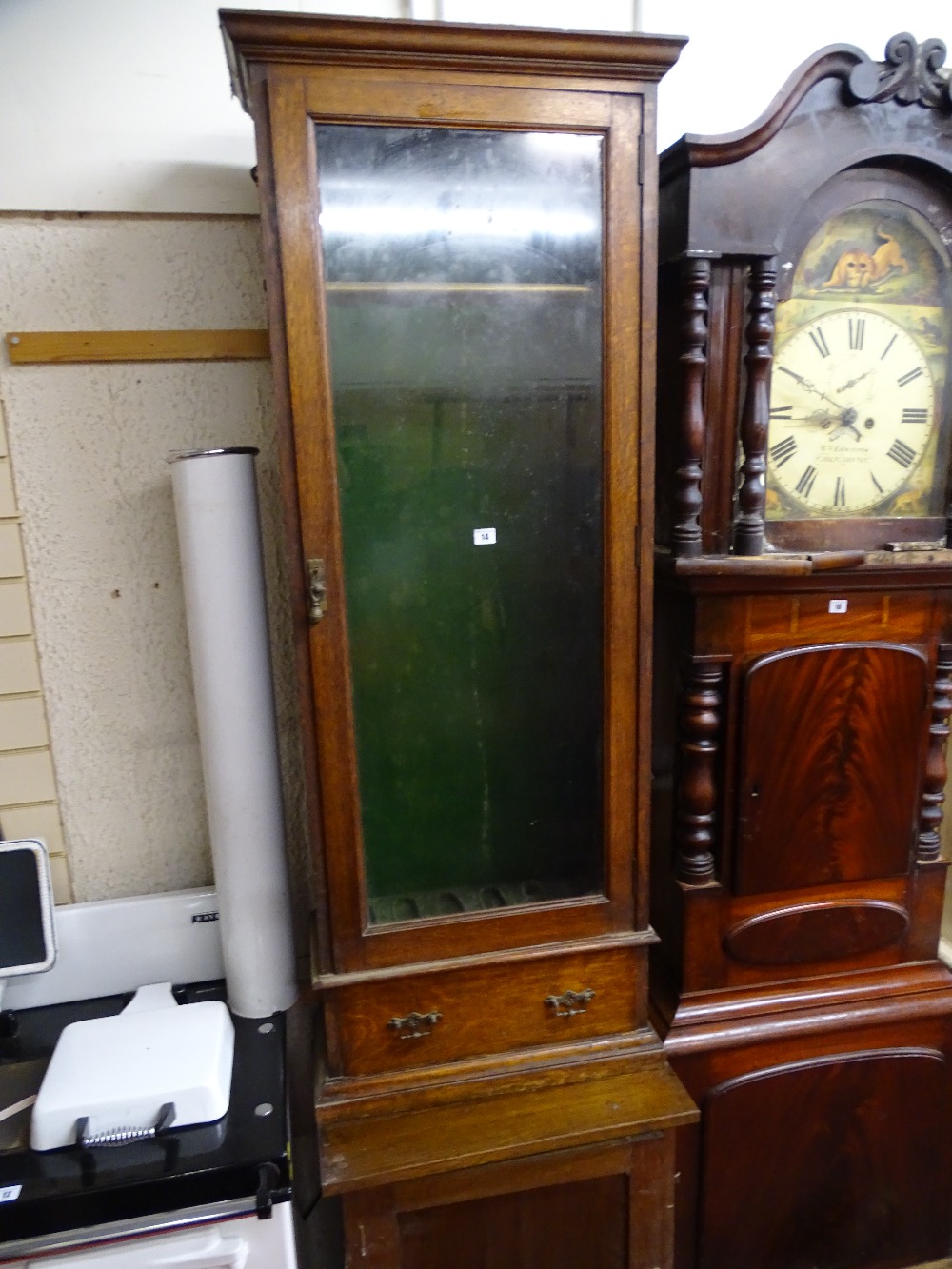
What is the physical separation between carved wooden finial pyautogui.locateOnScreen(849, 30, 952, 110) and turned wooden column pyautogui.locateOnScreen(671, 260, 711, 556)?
353 millimetres

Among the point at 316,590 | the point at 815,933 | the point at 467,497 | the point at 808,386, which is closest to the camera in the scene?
the point at 316,590

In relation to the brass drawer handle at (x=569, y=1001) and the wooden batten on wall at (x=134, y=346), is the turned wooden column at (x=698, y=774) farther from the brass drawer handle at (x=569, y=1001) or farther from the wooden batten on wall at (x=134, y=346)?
the wooden batten on wall at (x=134, y=346)

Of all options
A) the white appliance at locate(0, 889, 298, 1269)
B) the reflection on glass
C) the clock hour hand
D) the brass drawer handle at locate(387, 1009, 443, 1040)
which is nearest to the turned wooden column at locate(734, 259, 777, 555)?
the clock hour hand

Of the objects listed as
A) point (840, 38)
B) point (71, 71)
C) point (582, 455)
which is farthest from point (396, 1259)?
point (840, 38)

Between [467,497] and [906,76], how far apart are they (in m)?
0.92

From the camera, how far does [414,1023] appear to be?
1.25 metres

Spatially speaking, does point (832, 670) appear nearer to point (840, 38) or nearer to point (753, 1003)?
point (753, 1003)

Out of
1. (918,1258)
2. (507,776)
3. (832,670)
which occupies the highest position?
(832,670)

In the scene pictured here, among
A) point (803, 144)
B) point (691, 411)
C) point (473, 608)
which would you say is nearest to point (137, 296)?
point (473, 608)

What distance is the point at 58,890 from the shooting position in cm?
153

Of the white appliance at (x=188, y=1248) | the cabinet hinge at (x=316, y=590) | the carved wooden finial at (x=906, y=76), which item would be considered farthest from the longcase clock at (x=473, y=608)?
the carved wooden finial at (x=906, y=76)

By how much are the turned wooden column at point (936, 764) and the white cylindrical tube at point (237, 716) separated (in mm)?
1139

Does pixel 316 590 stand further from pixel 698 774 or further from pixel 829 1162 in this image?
pixel 829 1162

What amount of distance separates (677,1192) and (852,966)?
0.51 metres
